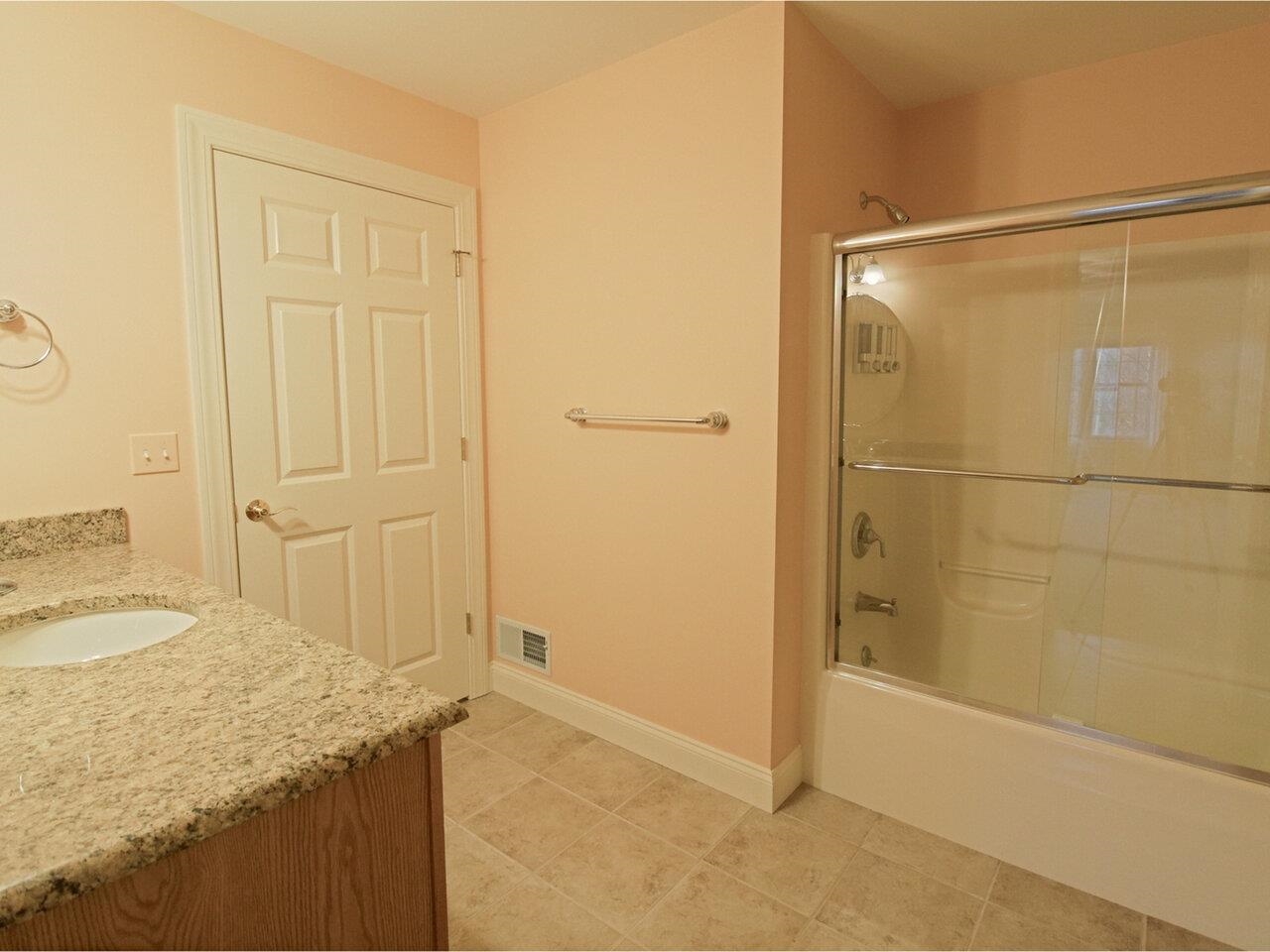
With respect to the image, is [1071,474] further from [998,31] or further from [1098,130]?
[998,31]

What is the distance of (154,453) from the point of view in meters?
1.82

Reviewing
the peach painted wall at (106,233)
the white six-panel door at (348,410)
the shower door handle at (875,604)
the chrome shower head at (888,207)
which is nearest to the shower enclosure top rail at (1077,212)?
the chrome shower head at (888,207)

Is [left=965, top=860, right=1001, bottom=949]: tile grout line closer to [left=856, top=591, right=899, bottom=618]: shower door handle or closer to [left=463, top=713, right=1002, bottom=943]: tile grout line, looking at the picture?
[left=463, top=713, right=1002, bottom=943]: tile grout line

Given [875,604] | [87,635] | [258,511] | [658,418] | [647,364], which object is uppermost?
[647,364]

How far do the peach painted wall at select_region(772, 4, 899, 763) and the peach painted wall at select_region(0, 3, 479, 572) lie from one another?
1492 millimetres

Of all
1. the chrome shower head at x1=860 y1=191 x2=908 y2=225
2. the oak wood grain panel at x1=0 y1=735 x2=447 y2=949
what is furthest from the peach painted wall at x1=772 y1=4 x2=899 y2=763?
the oak wood grain panel at x1=0 y1=735 x2=447 y2=949

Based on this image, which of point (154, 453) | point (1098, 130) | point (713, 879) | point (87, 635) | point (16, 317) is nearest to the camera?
point (87, 635)

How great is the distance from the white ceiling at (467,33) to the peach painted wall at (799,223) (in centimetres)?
30

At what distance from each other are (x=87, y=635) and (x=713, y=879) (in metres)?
1.47

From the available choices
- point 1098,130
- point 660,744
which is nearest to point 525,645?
point 660,744

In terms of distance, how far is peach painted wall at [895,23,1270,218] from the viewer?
1935 millimetres

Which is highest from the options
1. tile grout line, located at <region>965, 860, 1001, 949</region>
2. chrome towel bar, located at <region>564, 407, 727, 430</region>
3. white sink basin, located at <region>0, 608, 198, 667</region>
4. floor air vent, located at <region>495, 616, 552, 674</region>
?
chrome towel bar, located at <region>564, 407, 727, 430</region>

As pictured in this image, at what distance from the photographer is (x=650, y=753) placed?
2.23 metres

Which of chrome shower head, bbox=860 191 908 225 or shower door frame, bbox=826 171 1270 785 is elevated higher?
chrome shower head, bbox=860 191 908 225
